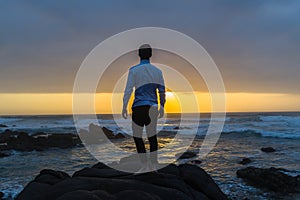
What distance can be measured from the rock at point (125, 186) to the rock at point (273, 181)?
4.66 metres

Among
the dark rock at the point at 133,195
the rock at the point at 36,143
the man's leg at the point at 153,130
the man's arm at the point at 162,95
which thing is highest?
the man's arm at the point at 162,95

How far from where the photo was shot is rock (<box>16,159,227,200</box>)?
444 cm

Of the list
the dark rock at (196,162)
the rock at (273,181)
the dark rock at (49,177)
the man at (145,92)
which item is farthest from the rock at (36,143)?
the man at (145,92)

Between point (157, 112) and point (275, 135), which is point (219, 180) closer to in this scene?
point (157, 112)

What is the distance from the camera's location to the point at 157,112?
5.35 m

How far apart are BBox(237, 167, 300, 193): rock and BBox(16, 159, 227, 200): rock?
4.66 meters

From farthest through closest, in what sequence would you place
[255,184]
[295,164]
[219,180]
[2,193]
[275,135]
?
[275,135] → [295,164] → [219,180] → [255,184] → [2,193]

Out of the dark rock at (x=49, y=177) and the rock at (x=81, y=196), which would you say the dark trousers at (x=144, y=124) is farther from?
the dark rock at (x=49, y=177)

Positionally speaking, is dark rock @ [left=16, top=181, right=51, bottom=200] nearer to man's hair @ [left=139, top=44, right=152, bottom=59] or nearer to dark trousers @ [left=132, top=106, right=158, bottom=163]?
dark trousers @ [left=132, top=106, right=158, bottom=163]

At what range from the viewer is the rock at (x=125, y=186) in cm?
444

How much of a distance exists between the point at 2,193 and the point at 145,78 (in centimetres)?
661

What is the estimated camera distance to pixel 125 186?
5004 mm

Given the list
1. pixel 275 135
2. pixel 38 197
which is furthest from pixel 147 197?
pixel 275 135

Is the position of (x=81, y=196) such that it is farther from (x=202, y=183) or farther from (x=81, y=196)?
(x=202, y=183)
